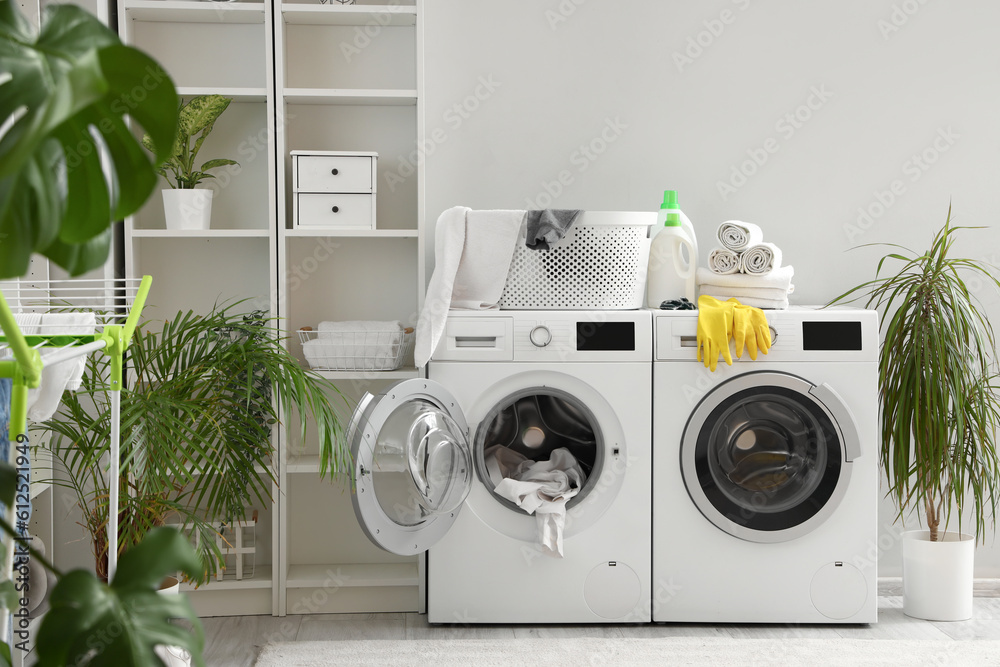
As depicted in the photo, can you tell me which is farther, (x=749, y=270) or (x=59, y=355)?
(x=749, y=270)

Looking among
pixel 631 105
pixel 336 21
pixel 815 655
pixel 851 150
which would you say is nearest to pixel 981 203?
pixel 851 150

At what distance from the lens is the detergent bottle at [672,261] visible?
2.34 meters

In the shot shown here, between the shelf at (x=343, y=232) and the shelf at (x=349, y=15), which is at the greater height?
the shelf at (x=349, y=15)

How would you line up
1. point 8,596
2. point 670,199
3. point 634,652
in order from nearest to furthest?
point 8,596, point 634,652, point 670,199

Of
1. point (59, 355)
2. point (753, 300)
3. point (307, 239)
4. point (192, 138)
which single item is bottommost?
point (59, 355)

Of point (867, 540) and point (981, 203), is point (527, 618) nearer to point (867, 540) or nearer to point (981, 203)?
point (867, 540)

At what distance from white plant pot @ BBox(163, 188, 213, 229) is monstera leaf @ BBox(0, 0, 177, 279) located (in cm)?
181

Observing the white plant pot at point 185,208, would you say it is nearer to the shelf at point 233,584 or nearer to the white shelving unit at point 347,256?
the white shelving unit at point 347,256

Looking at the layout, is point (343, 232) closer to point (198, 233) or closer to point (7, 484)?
point (198, 233)

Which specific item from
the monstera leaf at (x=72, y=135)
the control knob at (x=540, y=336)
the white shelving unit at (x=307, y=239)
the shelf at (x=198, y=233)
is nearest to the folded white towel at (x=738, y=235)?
the control knob at (x=540, y=336)

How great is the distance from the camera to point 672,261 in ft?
7.68

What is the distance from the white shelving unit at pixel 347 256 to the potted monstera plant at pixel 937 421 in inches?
58.5

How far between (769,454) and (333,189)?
149cm

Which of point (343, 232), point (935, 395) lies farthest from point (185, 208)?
point (935, 395)
